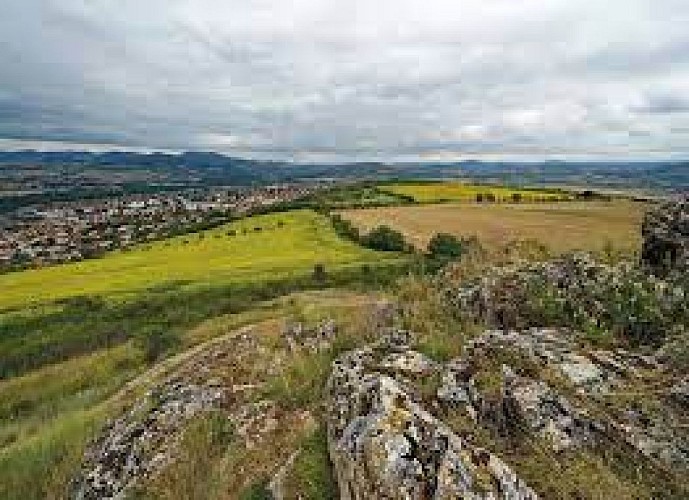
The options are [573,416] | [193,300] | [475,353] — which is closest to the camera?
[573,416]

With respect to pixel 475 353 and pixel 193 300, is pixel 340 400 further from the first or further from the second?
pixel 193 300

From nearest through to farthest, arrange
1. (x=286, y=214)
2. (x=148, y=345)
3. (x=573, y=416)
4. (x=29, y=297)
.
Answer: (x=573, y=416)
(x=148, y=345)
(x=29, y=297)
(x=286, y=214)

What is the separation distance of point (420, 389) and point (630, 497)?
2.50m

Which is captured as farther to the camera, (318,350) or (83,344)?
(83,344)

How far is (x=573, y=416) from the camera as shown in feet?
28.0

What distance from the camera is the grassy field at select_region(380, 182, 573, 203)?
130 metres

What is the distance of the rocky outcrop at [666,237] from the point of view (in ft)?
47.6

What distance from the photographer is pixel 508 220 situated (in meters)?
90.0

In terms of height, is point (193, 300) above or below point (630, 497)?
below

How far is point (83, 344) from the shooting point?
6412 centimetres

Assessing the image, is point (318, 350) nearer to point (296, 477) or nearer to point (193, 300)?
point (296, 477)

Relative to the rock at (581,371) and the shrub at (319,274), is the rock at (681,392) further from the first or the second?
the shrub at (319,274)

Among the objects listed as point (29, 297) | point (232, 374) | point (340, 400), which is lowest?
point (29, 297)

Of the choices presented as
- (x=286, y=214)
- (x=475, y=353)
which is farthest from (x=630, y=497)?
(x=286, y=214)
